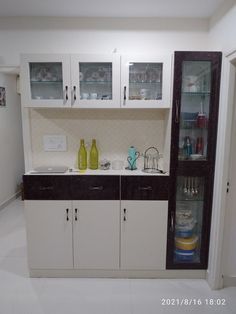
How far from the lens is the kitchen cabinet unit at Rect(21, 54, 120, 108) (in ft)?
6.66

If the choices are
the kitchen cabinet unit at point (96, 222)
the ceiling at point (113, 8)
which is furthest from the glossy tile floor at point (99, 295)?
the ceiling at point (113, 8)

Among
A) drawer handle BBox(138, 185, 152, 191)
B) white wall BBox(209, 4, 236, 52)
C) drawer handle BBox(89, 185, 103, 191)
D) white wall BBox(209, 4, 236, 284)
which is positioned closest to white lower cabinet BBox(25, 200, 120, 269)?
drawer handle BBox(89, 185, 103, 191)

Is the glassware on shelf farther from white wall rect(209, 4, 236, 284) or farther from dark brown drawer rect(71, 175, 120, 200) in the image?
dark brown drawer rect(71, 175, 120, 200)

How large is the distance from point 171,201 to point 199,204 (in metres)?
0.34

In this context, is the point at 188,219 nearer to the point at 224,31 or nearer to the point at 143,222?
the point at 143,222

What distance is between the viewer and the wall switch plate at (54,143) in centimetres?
243

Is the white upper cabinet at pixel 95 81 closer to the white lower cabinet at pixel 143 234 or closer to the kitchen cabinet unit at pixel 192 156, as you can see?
the kitchen cabinet unit at pixel 192 156

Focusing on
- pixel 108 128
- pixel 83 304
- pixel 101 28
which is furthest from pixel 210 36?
pixel 83 304

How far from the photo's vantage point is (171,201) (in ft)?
6.97

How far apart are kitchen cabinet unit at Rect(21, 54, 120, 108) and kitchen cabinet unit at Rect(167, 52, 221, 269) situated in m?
0.60

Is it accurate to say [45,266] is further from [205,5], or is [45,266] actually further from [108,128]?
[205,5]

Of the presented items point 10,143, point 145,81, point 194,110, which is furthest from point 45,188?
point 10,143

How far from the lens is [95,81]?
2.17m

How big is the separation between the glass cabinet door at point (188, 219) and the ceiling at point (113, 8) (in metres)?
1.53
